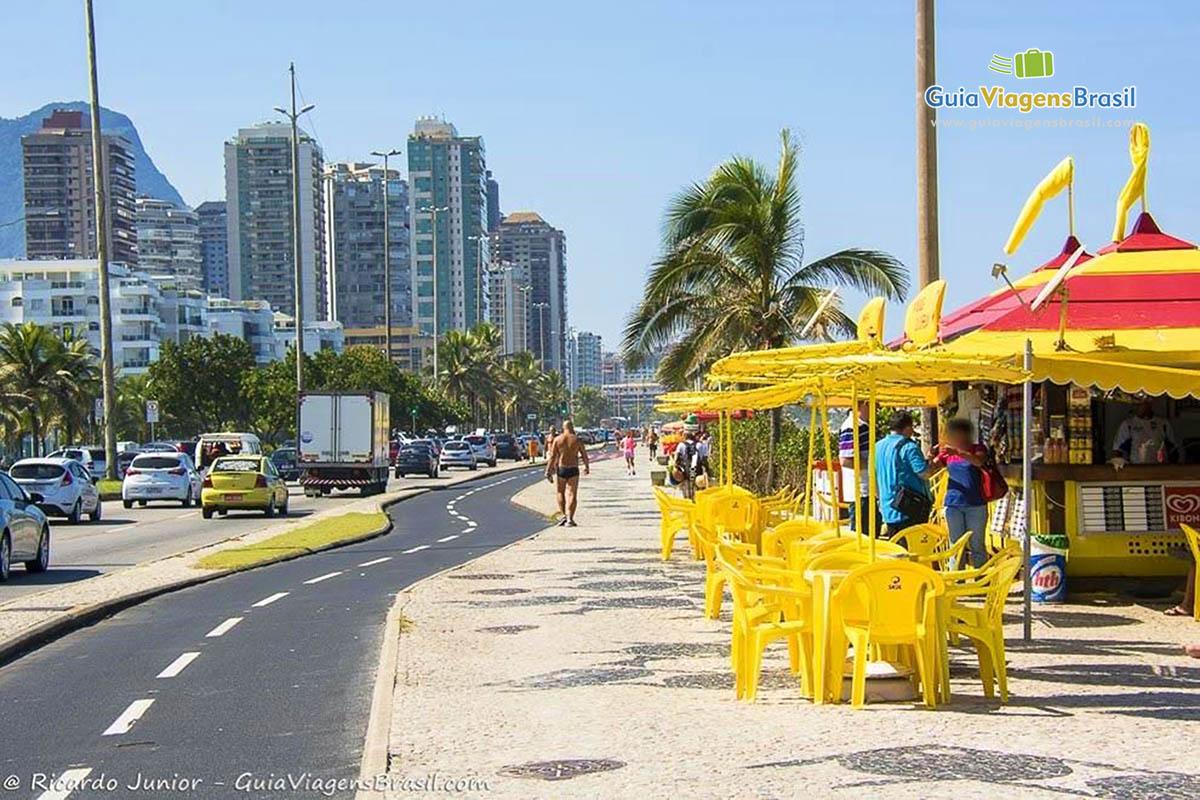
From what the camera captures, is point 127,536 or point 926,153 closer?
point 926,153

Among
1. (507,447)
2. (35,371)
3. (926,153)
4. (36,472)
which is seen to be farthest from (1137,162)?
(507,447)

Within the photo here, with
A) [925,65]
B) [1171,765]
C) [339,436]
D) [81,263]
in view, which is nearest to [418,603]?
[925,65]

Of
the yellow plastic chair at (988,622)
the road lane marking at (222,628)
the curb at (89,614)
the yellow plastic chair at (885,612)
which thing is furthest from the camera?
the road lane marking at (222,628)

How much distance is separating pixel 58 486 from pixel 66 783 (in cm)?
2988

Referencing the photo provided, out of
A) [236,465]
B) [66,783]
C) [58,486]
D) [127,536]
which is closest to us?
[66,783]

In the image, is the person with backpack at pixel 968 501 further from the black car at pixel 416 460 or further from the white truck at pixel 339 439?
the black car at pixel 416 460

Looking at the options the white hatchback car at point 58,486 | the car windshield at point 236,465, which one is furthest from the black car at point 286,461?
the white hatchback car at point 58,486

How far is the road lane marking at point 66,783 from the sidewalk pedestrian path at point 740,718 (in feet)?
5.21

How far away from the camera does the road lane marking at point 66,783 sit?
812 centimetres

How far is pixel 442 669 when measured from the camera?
39.0 feet

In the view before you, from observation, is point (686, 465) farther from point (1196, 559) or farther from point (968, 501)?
point (1196, 559)

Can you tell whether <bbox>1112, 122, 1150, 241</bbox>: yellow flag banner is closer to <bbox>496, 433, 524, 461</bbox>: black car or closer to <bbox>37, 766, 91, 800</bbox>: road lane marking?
<bbox>37, 766, 91, 800</bbox>: road lane marking

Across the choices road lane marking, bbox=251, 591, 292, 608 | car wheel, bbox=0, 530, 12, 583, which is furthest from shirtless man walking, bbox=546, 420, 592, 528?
road lane marking, bbox=251, 591, 292, 608

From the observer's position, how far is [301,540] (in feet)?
92.7
